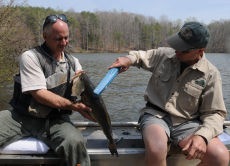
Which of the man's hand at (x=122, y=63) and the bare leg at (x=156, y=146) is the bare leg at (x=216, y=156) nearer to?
the bare leg at (x=156, y=146)

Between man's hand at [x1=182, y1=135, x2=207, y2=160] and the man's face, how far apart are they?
2.01 meters

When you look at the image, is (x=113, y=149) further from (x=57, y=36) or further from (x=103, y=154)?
(x=57, y=36)

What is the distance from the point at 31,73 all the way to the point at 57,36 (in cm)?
59

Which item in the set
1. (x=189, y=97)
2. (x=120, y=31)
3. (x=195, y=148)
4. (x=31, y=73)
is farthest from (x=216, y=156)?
(x=120, y=31)

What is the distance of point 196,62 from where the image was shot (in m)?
3.16

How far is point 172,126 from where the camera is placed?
3.11m

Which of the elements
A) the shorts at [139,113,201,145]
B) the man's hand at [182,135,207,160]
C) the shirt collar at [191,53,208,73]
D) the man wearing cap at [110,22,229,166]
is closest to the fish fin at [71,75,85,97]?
the man wearing cap at [110,22,229,166]

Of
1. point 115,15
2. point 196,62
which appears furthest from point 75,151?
point 115,15

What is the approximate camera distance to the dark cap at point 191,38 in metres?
2.95

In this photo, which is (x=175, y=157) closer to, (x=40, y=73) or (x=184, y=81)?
(x=184, y=81)

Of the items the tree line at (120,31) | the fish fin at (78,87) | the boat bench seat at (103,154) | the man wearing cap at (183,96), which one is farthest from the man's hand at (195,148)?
the tree line at (120,31)

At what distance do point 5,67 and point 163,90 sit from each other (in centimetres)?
883

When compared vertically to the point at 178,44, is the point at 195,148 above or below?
below

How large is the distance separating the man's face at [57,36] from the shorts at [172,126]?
1.50 m
